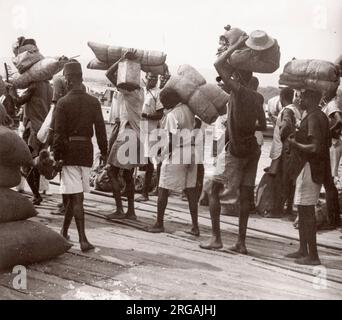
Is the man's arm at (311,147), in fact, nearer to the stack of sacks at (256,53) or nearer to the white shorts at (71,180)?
the stack of sacks at (256,53)

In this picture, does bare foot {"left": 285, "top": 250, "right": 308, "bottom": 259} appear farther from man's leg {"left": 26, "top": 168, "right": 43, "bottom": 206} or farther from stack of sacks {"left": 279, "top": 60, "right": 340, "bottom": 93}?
man's leg {"left": 26, "top": 168, "right": 43, "bottom": 206}

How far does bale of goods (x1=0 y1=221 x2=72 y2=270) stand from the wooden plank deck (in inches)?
3.8

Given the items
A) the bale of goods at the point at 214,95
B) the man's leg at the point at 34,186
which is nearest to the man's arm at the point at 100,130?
the bale of goods at the point at 214,95

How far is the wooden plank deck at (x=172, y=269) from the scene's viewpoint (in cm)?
465

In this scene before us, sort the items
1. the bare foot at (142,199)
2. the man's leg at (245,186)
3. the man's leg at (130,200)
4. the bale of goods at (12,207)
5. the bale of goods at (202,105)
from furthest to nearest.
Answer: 1. the bare foot at (142,199)
2. the man's leg at (130,200)
3. the bale of goods at (202,105)
4. the man's leg at (245,186)
5. the bale of goods at (12,207)

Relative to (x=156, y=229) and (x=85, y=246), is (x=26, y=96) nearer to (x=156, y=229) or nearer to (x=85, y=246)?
(x=156, y=229)

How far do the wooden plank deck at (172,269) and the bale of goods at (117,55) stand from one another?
193 cm

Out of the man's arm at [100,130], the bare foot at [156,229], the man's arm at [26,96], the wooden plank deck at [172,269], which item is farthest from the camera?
the man's arm at [26,96]

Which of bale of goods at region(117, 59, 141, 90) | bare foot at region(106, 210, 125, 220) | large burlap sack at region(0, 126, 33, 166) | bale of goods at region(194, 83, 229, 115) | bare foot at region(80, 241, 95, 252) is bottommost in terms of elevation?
bare foot at region(106, 210, 125, 220)

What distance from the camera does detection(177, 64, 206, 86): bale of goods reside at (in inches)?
255

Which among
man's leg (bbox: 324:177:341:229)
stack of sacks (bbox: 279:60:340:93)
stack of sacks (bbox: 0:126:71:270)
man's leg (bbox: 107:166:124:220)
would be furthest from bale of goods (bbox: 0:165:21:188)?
man's leg (bbox: 324:177:341:229)

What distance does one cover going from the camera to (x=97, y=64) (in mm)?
7617

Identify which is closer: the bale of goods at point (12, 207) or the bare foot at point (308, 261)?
the bale of goods at point (12, 207)
